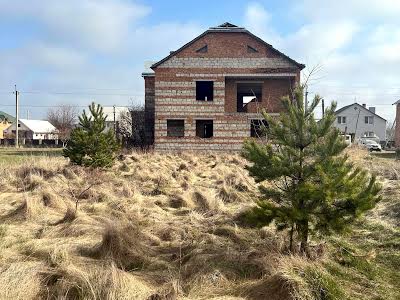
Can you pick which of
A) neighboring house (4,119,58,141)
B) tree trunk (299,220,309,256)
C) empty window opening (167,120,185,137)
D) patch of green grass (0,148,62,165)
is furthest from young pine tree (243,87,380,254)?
neighboring house (4,119,58,141)

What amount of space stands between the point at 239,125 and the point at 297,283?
2686cm

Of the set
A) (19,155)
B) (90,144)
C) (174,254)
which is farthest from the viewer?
(19,155)

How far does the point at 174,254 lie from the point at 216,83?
2581cm

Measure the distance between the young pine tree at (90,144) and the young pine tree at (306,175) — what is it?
1058cm

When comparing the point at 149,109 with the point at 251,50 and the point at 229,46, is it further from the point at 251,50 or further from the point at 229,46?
the point at 251,50

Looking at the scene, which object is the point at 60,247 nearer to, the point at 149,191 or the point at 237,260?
the point at 237,260

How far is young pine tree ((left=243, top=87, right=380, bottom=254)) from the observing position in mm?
5160

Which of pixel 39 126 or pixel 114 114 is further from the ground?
pixel 114 114

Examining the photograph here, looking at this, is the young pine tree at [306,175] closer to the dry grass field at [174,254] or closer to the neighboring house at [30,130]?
the dry grass field at [174,254]

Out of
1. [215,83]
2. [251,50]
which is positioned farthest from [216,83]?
[251,50]

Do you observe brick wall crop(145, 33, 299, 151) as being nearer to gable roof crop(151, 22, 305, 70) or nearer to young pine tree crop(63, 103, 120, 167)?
gable roof crop(151, 22, 305, 70)

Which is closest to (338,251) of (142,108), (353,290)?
(353,290)

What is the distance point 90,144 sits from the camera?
50.7 feet

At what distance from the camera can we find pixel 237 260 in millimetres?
5559
